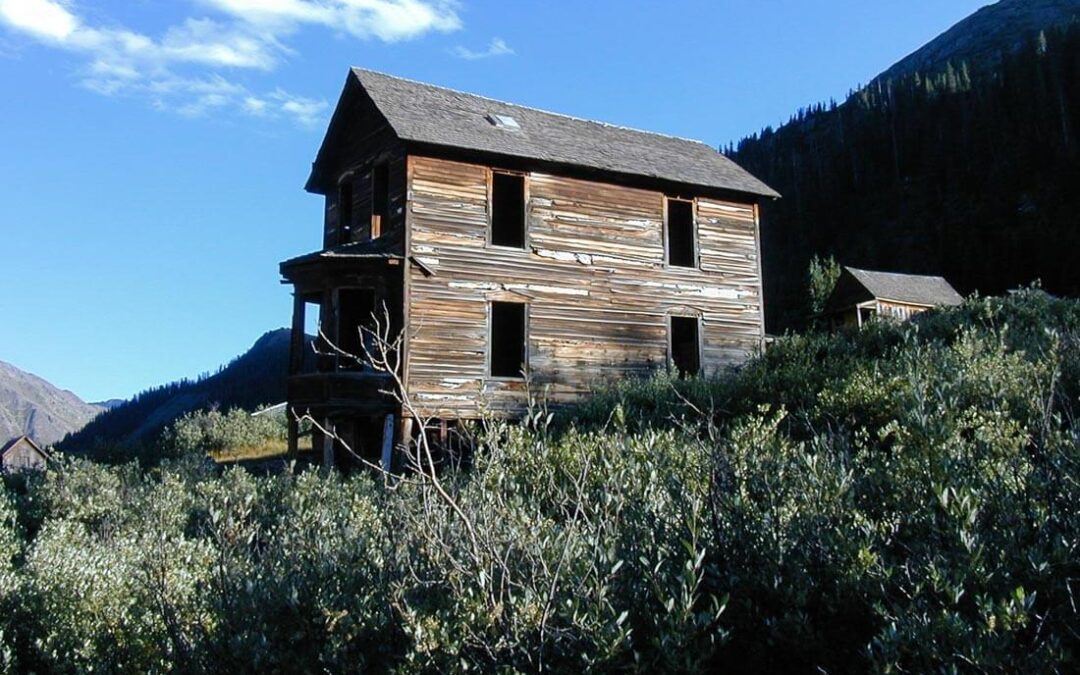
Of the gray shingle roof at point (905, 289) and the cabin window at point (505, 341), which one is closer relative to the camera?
the cabin window at point (505, 341)

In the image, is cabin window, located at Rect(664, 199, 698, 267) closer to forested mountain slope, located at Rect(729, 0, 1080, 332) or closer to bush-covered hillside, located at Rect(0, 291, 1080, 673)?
bush-covered hillside, located at Rect(0, 291, 1080, 673)

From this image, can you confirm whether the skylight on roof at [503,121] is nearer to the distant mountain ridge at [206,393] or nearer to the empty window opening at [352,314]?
the empty window opening at [352,314]

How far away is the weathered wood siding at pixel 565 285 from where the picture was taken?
679 inches

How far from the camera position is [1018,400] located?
28.6 feet

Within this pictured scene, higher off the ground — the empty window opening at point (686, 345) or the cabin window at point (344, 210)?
the cabin window at point (344, 210)

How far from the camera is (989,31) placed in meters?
147

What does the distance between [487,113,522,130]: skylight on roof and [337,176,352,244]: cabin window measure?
3.85 meters

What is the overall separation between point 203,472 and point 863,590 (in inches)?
626

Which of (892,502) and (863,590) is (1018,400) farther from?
(863,590)

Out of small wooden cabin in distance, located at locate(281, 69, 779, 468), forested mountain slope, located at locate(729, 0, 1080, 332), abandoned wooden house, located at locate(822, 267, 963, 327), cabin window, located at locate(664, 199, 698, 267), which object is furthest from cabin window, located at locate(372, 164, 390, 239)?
forested mountain slope, located at locate(729, 0, 1080, 332)

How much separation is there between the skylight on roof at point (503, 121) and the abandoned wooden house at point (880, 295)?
81.5 ft

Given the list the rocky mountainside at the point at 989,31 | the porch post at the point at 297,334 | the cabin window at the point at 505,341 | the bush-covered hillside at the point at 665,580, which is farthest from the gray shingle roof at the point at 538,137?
the rocky mountainside at the point at 989,31

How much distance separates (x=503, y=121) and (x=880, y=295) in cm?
2697

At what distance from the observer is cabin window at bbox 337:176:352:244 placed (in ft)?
66.9
